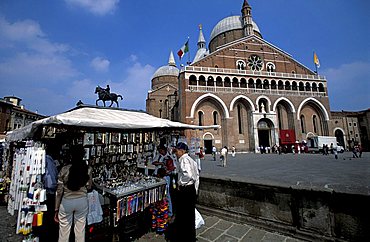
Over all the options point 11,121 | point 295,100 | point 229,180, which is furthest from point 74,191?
point 11,121

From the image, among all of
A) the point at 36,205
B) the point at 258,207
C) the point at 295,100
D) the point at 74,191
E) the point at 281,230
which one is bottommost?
the point at 281,230

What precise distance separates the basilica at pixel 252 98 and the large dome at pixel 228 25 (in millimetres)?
5391

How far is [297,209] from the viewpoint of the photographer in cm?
323

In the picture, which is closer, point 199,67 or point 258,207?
point 258,207

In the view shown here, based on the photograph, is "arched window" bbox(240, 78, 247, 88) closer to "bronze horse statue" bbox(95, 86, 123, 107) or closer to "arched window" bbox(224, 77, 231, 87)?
"arched window" bbox(224, 77, 231, 87)

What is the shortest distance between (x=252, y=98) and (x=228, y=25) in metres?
20.0

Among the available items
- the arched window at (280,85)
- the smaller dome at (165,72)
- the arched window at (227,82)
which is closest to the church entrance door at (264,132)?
the arched window at (280,85)

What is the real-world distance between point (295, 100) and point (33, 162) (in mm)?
32170

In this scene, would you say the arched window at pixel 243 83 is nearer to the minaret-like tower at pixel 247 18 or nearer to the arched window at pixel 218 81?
the arched window at pixel 218 81

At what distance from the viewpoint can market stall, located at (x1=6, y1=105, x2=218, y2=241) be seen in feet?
9.36

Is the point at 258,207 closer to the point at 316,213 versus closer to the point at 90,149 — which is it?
the point at 316,213

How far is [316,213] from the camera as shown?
303 cm

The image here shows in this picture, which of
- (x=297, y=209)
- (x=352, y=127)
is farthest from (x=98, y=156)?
(x=352, y=127)


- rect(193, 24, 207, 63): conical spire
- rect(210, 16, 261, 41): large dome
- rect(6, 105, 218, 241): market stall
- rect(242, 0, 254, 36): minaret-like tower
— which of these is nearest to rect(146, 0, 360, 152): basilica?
rect(242, 0, 254, 36): minaret-like tower
